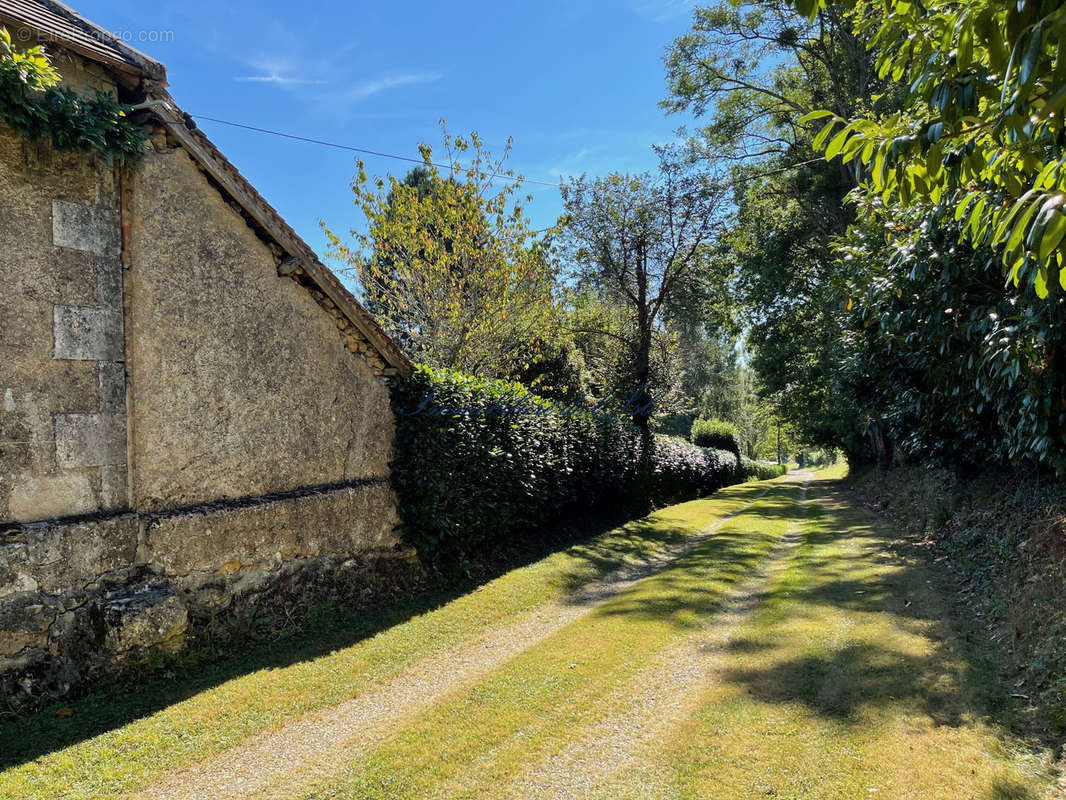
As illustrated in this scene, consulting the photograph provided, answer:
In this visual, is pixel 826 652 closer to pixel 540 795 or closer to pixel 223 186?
pixel 540 795

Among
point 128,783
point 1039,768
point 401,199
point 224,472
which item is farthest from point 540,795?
point 401,199

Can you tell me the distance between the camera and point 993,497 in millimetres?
9320

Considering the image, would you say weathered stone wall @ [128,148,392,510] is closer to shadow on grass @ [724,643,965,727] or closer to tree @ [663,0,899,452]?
shadow on grass @ [724,643,965,727]

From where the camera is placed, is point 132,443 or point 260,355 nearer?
point 132,443

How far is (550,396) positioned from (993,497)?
1080 cm

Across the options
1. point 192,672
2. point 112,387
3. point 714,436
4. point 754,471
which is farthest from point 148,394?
point 754,471

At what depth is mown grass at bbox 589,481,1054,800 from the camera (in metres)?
3.83

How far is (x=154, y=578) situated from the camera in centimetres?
559

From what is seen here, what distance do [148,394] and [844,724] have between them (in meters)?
6.60

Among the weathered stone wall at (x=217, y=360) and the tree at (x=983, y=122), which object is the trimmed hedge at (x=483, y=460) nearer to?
the weathered stone wall at (x=217, y=360)

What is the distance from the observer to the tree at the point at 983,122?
187cm

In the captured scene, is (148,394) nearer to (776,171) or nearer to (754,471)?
(776,171)

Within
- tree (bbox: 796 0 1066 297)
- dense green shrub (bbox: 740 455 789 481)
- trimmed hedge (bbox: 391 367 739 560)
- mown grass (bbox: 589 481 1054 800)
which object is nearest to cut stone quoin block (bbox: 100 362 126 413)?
trimmed hedge (bbox: 391 367 739 560)

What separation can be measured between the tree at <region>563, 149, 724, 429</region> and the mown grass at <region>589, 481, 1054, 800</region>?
12041 millimetres
